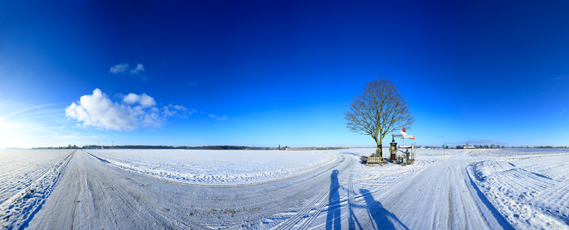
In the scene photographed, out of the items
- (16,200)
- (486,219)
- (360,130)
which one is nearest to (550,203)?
(486,219)

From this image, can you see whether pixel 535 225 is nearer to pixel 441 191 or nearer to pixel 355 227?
pixel 441 191

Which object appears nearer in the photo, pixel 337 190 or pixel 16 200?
pixel 16 200

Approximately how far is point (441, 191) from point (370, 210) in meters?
4.11

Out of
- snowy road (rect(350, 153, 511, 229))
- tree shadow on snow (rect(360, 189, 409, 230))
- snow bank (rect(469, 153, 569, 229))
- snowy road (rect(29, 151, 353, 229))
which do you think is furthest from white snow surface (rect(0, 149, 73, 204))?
snow bank (rect(469, 153, 569, 229))

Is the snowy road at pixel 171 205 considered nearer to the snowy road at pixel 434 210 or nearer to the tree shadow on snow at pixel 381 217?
the tree shadow on snow at pixel 381 217

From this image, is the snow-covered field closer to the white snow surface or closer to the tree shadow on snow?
the tree shadow on snow

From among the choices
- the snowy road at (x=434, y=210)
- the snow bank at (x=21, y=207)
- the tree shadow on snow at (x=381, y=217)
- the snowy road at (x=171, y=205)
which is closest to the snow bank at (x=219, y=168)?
the snowy road at (x=171, y=205)

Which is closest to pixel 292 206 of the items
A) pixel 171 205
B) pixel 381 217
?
pixel 381 217

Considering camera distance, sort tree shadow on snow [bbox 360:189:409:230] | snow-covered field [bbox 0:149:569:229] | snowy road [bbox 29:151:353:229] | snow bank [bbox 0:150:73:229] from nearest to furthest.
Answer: tree shadow on snow [bbox 360:189:409:230]
snow-covered field [bbox 0:149:569:229]
snowy road [bbox 29:151:353:229]
snow bank [bbox 0:150:73:229]

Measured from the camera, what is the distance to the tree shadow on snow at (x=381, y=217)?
429 centimetres

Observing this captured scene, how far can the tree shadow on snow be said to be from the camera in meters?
4.29

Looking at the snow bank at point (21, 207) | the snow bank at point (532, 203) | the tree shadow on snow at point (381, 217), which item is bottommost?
the snow bank at point (21, 207)

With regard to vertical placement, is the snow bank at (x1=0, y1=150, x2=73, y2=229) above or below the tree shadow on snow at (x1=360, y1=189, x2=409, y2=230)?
below

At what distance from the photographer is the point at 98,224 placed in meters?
4.58
